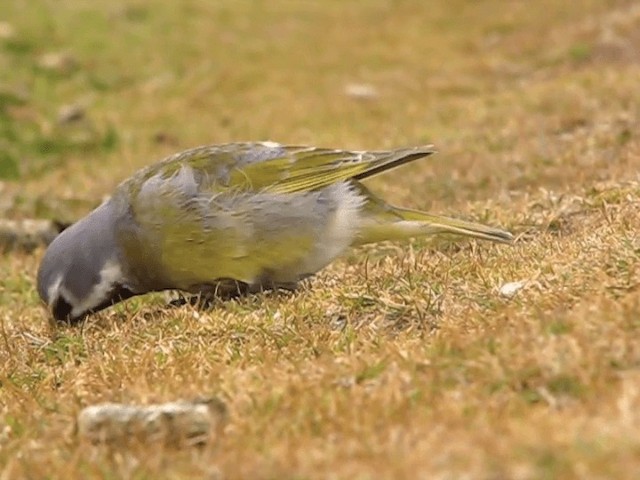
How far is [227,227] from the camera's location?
649 cm

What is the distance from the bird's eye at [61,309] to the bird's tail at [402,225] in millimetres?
1725

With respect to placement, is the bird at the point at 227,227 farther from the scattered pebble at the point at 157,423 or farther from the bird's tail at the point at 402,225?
the scattered pebble at the point at 157,423

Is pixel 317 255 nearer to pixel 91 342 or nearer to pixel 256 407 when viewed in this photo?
pixel 91 342

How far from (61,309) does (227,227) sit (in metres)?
1.14

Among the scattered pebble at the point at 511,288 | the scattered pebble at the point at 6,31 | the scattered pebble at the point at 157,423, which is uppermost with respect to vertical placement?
the scattered pebble at the point at 157,423

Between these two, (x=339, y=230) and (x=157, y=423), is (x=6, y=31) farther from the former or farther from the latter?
(x=157, y=423)

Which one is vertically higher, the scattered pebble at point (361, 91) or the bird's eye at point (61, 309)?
the bird's eye at point (61, 309)

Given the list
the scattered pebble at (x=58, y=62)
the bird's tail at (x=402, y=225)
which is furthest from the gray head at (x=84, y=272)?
the scattered pebble at (x=58, y=62)

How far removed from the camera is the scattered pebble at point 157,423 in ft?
14.4

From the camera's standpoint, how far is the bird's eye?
22.2 feet

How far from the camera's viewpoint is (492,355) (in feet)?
14.8

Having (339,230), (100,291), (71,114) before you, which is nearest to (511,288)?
(339,230)

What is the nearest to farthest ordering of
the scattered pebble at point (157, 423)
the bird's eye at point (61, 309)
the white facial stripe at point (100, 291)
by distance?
the scattered pebble at point (157, 423) → the white facial stripe at point (100, 291) → the bird's eye at point (61, 309)

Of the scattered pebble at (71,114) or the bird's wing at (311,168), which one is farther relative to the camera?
the scattered pebble at (71,114)
